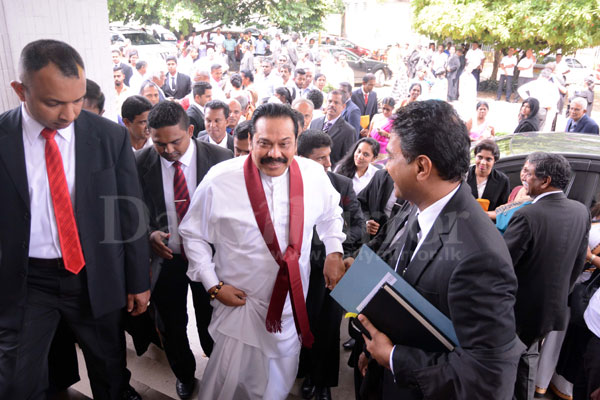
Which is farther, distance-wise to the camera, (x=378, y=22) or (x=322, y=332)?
(x=378, y=22)

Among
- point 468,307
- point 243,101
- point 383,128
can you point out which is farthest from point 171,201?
point 243,101

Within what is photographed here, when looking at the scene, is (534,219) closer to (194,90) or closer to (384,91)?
(194,90)

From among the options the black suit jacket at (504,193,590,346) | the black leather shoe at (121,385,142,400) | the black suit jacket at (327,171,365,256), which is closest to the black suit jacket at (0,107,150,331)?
the black leather shoe at (121,385,142,400)

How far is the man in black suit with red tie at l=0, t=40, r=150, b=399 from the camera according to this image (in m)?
2.27

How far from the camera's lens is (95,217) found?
2488 mm

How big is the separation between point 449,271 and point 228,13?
27859 mm

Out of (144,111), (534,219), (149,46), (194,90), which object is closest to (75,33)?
(144,111)

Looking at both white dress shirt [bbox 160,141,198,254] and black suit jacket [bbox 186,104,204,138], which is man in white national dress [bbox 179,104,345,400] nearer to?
white dress shirt [bbox 160,141,198,254]

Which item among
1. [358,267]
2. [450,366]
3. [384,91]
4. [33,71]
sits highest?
[33,71]

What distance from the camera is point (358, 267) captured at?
6.48 ft

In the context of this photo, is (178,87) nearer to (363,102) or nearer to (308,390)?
(363,102)

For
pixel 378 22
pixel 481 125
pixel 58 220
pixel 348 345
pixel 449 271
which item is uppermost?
pixel 378 22

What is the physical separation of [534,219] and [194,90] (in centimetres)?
503

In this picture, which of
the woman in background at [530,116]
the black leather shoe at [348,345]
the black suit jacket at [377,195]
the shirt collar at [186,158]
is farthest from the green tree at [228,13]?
the black leather shoe at [348,345]
